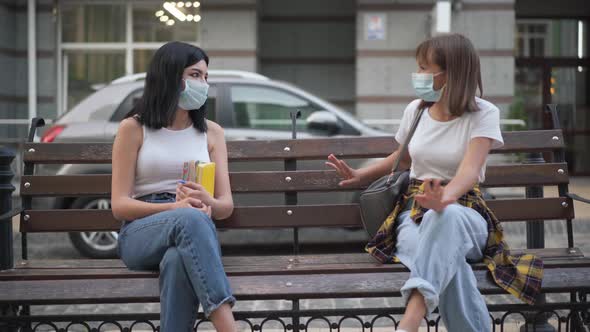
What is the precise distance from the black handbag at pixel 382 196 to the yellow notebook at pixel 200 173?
2.39 feet

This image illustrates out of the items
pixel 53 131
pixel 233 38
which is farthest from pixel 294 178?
pixel 233 38

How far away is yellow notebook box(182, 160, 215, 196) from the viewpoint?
3.86 meters

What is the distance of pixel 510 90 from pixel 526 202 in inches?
375

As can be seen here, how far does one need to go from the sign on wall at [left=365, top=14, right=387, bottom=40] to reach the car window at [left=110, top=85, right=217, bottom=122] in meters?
5.91

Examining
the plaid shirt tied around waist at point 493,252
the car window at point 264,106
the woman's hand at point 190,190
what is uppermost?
the car window at point 264,106

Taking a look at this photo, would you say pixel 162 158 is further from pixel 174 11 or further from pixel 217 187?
pixel 174 11

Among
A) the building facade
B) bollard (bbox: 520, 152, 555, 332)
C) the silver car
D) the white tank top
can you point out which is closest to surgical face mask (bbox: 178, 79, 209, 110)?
the white tank top

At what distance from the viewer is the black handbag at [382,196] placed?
13.2 feet

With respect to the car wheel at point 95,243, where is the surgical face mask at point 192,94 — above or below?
above

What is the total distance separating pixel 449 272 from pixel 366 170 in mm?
901

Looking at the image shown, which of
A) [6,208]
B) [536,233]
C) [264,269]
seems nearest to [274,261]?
[264,269]

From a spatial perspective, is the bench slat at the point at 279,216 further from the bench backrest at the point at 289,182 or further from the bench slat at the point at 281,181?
the bench slat at the point at 281,181

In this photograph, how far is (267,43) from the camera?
1511 centimetres

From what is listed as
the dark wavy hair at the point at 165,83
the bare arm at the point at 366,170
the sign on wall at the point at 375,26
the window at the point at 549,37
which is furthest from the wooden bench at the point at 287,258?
the window at the point at 549,37
